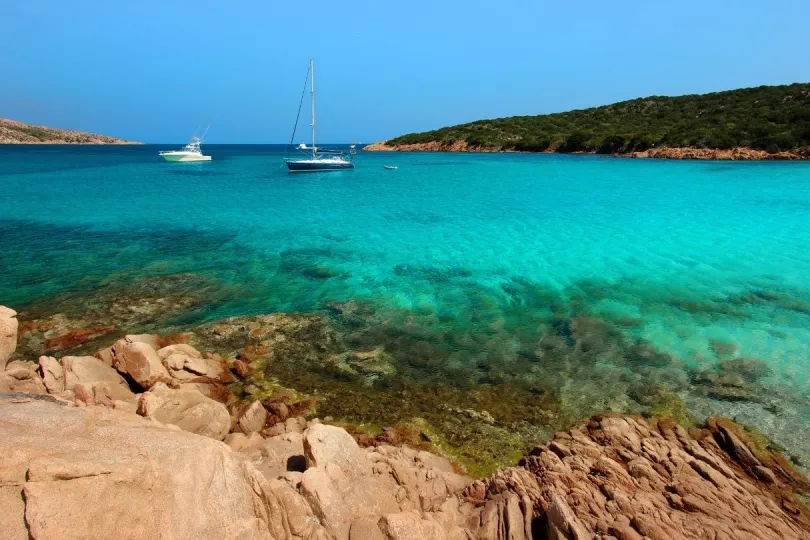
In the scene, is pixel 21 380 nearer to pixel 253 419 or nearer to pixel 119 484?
pixel 253 419

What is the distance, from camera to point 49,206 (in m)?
32.3

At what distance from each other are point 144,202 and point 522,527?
37.4 m

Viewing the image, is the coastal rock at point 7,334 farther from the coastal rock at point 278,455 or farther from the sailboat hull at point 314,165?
the sailboat hull at point 314,165

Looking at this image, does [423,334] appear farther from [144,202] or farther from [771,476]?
[144,202]

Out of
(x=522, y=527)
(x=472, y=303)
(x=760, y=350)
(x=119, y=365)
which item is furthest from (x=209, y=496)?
(x=760, y=350)

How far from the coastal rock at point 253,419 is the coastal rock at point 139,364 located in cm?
212

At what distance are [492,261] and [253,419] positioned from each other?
42.1 feet

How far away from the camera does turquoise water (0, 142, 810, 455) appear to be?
11.6 m

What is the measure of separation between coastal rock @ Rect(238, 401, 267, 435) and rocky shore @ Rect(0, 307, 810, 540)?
0.03m

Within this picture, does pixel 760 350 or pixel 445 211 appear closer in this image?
pixel 760 350

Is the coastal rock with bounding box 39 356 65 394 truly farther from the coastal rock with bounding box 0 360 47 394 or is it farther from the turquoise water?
the turquoise water

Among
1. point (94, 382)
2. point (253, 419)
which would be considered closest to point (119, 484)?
point (253, 419)

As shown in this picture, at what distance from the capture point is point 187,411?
794cm

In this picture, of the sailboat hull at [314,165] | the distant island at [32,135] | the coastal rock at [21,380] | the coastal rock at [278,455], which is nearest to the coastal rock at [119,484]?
the coastal rock at [278,455]
